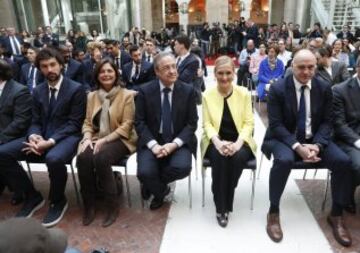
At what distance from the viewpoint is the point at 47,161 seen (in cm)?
294

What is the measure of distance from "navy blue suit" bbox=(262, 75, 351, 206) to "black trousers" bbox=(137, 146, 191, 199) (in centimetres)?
75

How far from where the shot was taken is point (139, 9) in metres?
20.8

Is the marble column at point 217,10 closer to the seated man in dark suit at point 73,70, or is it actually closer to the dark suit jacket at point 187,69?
the dark suit jacket at point 187,69

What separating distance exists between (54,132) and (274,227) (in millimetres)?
2183

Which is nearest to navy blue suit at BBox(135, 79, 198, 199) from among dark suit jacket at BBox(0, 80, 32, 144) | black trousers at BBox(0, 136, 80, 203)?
black trousers at BBox(0, 136, 80, 203)

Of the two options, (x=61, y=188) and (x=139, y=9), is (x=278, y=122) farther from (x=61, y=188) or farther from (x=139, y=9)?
(x=139, y=9)

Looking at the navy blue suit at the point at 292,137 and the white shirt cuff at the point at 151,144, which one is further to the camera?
the white shirt cuff at the point at 151,144

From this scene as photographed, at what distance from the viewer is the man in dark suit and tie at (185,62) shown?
5402 mm

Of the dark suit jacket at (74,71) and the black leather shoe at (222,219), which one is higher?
the dark suit jacket at (74,71)

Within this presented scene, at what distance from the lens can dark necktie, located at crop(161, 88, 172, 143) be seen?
3.17 metres

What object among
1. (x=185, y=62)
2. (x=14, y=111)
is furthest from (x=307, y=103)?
(x=185, y=62)

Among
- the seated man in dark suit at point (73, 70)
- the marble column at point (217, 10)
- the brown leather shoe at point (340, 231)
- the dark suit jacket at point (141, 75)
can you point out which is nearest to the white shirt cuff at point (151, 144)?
the brown leather shoe at point (340, 231)

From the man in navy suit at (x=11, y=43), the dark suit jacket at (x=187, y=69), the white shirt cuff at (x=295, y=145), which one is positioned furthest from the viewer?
the man in navy suit at (x=11, y=43)

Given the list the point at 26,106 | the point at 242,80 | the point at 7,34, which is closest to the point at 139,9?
the point at 7,34
